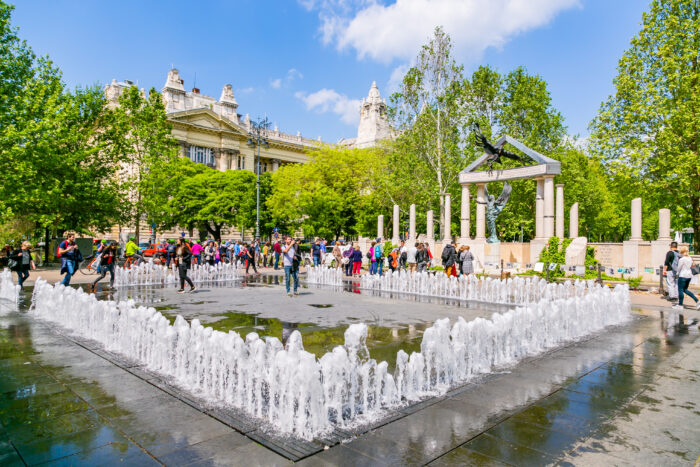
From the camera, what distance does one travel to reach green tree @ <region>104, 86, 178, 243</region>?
1222 inches

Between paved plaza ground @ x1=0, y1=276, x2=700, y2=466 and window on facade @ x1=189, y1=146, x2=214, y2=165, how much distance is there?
5793 cm

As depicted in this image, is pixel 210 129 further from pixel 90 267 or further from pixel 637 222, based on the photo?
pixel 637 222

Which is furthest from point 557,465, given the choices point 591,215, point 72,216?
point 591,215

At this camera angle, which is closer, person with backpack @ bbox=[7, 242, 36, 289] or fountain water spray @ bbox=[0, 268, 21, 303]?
fountain water spray @ bbox=[0, 268, 21, 303]

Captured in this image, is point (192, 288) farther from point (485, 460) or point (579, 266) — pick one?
point (579, 266)

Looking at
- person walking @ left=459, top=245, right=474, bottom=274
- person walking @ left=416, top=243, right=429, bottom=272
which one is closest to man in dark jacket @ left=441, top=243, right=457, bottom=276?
person walking @ left=459, top=245, right=474, bottom=274

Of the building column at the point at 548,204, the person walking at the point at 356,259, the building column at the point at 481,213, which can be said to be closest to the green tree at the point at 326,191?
the building column at the point at 481,213

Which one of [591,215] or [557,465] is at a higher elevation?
[591,215]

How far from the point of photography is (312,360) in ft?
13.7

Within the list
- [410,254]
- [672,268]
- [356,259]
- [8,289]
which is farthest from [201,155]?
[672,268]

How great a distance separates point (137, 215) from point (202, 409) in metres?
31.7

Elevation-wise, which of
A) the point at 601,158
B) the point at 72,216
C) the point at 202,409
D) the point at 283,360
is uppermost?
the point at 601,158

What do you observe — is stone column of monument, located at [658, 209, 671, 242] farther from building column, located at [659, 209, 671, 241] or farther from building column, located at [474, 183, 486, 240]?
building column, located at [474, 183, 486, 240]

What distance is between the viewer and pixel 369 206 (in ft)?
147
